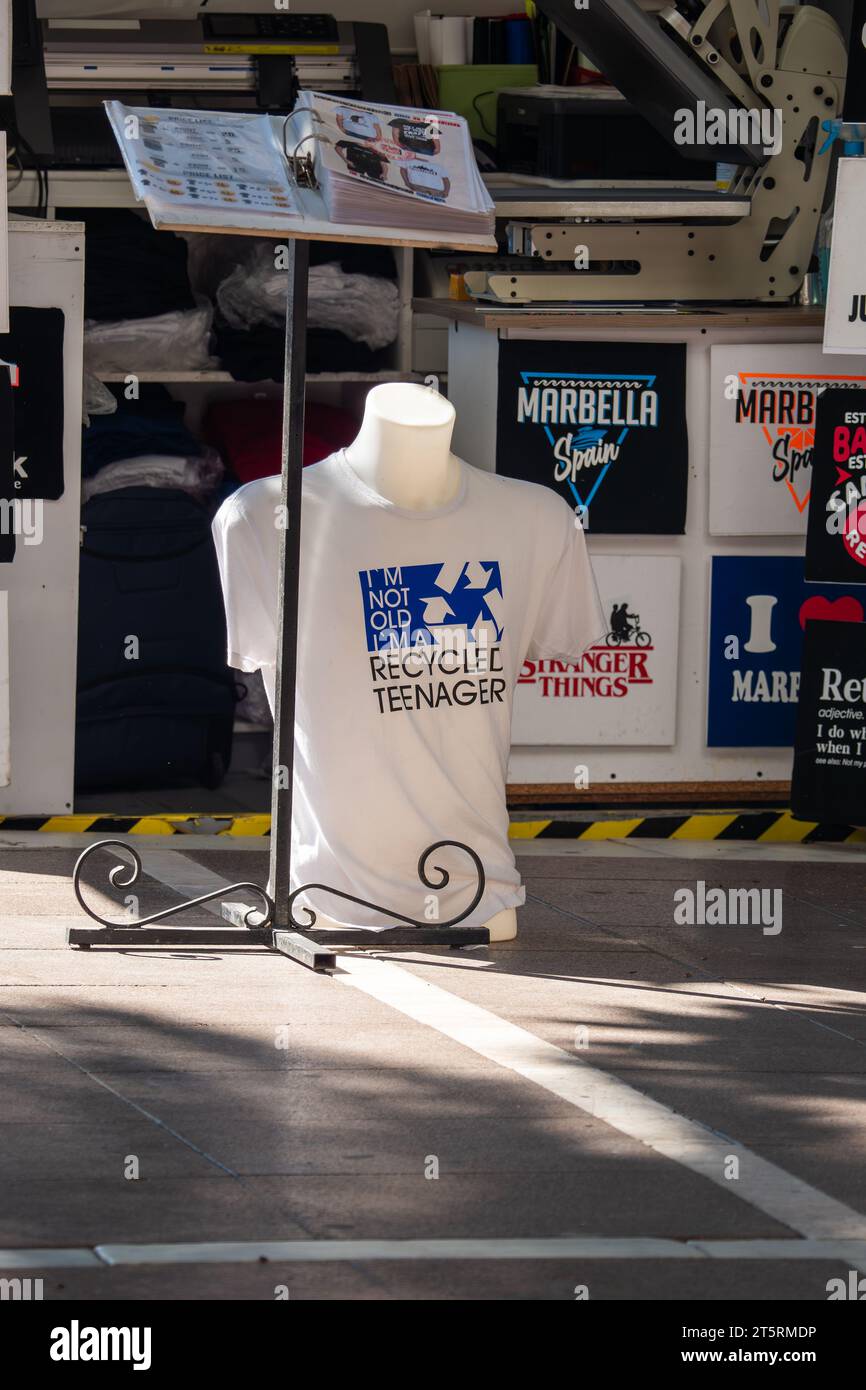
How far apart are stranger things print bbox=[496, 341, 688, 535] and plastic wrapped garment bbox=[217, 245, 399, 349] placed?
1395 mm

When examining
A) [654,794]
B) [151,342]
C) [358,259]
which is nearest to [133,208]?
[151,342]

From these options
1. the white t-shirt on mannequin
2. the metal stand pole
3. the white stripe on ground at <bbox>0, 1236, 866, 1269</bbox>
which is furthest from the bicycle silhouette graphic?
the white stripe on ground at <bbox>0, 1236, 866, 1269</bbox>

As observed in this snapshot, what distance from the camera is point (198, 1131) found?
5.21 meters

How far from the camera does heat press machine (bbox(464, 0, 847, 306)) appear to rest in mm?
8758

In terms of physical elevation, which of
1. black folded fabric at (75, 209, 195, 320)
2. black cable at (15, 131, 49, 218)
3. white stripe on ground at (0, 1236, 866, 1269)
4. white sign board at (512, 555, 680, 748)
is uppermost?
black cable at (15, 131, 49, 218)

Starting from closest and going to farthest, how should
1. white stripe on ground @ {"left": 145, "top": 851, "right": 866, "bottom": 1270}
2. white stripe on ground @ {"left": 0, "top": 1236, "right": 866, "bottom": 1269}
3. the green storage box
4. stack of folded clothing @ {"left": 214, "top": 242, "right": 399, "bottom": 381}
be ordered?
1. white stripe on ground @ {"left": 0, "top": 1236, "right": 866, "bottom": 1269}
2. white stripe on ground @ {"left": 145, "top": 851, "right": 866, "bottom": 1270}
3. stack of folded clothing @ {"left": 214, "top": 242, "right": 399, "bottom": 381}
4. the green storage box

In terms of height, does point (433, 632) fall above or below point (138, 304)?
below

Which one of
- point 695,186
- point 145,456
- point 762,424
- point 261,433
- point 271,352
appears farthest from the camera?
point 261,433

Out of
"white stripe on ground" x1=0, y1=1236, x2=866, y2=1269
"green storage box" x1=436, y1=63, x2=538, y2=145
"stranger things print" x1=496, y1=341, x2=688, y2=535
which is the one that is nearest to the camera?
"white stripe on ground" x1=0, y1=1236, x2=866, y2=1269

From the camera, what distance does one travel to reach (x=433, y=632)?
6.93 meters

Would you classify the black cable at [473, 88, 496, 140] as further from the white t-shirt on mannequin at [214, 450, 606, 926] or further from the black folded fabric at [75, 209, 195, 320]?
the white t-shirt on mannequin at [214, 450, 606, 926]

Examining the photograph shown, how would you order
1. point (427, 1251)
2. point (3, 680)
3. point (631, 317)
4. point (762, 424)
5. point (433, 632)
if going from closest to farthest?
1. point (427, 1251)
2. point (433, 632)
3. point (3, 680)
4. point (631, 317)
5. point (762, 424)

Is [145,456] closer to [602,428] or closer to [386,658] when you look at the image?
[602,428]

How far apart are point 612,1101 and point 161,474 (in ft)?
15.8
